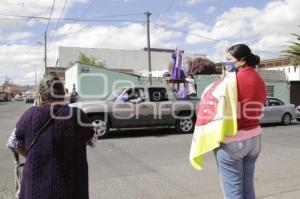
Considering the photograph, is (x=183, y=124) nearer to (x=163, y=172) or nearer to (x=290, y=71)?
(x=163, y=172)

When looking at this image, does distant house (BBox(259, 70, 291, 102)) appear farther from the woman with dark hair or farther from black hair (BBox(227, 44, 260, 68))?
the woman with dark hair

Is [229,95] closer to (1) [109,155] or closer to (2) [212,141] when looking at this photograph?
(2) [212,141]

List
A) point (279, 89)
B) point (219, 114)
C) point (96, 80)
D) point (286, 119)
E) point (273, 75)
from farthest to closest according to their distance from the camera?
point (273, 75) < point (279, 89) < point (96, 80) < point (286, 119) < point (219, 114)

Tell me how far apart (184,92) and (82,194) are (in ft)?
48.0

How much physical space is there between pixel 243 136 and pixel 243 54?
75 centimetres

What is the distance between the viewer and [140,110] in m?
14.2

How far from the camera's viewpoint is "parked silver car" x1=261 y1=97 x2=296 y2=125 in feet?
60.0

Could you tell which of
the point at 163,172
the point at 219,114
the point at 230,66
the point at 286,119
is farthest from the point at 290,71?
the point at 219,114

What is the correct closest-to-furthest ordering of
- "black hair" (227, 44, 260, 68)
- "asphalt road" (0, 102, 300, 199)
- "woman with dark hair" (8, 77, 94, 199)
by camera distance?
"woman with dark hair" (8, 77, 94, 199) < "black hair" (227, 44, 260, 68) < "asphalt road" (0, 102, 300, 199)

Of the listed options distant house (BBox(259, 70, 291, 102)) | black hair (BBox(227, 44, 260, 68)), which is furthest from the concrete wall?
black hair (BBox(227, 44, 260, 68))

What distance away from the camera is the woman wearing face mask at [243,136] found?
158 inches

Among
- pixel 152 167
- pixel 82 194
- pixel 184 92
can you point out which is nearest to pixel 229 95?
pixel 82 194

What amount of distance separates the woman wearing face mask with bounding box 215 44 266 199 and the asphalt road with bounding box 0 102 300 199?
2.44m

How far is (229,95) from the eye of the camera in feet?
13.1
